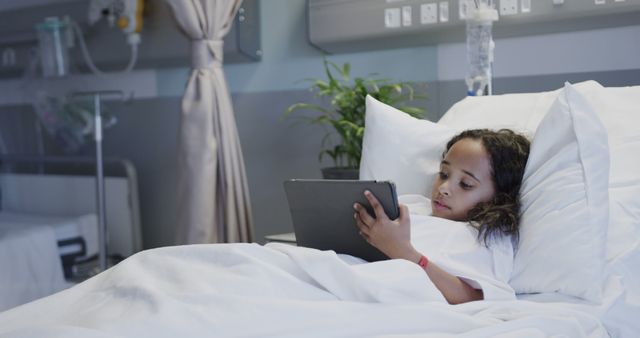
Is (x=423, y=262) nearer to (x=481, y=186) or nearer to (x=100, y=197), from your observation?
(x=481, y=186)

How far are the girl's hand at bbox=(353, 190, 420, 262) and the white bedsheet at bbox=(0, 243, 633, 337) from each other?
0.21 ft

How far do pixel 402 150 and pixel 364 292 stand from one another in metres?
0.60

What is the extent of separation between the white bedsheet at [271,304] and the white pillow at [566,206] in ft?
0.23

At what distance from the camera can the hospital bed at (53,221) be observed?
99.6 inches

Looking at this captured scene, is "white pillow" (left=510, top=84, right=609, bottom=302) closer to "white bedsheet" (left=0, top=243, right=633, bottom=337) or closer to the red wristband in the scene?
"white bedsheet" (left=0, top=243, right=633, bottom=337)

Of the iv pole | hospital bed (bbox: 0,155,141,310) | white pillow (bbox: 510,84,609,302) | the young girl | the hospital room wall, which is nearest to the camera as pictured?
white pillow (bbox: 510,84,609,302)

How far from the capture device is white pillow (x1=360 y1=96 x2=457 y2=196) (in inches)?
62.3

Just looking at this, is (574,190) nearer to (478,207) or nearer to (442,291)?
(478,207)

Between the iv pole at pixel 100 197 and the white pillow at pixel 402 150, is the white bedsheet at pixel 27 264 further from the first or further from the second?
the white pillow at pixel 402 150

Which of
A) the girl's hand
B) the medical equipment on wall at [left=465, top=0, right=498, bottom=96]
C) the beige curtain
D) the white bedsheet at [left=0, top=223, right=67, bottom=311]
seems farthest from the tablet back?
the white bedsheet at [left=0, top=223, right=67, bottom=311]

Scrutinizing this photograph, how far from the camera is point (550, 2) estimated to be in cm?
195

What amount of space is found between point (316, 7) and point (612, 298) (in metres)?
1.62

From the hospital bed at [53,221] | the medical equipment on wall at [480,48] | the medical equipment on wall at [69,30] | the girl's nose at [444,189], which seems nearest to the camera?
the girl's nose at [444,189]

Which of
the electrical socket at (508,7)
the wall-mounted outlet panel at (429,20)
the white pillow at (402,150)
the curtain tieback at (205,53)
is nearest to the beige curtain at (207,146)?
the curtain tieback at (205,53)
